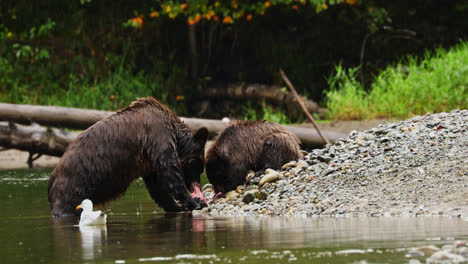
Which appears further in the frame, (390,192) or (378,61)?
(378,61)

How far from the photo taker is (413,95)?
15.2 m

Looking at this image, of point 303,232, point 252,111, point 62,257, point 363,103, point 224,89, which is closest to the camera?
point 62,257

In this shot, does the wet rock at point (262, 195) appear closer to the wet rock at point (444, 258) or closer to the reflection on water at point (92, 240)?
the reflection on water at point (92, 240)

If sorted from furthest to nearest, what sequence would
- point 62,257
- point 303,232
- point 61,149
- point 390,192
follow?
point 61,149 < point 390,192 < point 303,232 < point 62,257

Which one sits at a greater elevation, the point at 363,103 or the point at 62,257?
the point at 363,103

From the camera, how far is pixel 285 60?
19.5 meters

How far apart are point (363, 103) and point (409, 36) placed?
3.90m

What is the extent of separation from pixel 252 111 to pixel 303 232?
12676 mm

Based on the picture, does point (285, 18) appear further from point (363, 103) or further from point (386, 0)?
point (363, 103)

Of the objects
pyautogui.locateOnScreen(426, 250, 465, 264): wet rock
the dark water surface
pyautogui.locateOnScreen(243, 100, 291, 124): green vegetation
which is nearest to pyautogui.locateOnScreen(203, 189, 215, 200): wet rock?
the dark water surface

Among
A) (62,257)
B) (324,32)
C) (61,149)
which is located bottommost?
(62,257)

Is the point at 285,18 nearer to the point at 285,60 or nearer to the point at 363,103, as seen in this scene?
the point at 285,60

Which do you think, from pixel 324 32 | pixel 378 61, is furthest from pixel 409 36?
pixel 324 32

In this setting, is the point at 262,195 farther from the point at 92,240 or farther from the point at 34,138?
the point at 34,138
